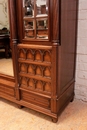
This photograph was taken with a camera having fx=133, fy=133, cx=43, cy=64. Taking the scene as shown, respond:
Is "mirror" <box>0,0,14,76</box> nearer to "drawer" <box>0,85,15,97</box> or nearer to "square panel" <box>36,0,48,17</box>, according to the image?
"drawer" <box>0,85,15,97</box>

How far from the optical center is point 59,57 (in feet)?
4.52

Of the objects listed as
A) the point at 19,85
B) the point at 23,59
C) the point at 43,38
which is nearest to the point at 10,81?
the point at 19,85

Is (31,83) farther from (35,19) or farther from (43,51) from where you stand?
(35,19)

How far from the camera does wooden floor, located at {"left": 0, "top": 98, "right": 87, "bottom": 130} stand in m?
1.47

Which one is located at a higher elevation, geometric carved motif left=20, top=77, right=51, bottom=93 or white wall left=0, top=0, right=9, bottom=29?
white wall left=0, top=0, right=9, bottom=29

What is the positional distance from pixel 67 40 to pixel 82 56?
0.43 meters

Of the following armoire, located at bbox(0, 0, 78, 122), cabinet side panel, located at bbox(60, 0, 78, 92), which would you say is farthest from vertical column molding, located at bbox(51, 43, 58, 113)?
cabinet side panel, located at bbox(60, 0, 78, 92)

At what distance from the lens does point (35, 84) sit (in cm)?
158

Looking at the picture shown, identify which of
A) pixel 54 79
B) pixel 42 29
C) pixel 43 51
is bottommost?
pixel 54 79

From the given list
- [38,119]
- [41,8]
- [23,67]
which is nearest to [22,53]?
[23,67]

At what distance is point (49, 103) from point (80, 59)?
0.76 meters

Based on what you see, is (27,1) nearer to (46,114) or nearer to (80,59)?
(80,59)

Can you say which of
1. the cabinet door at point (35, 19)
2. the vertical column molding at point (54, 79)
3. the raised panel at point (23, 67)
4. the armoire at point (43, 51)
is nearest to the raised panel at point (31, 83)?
the armoire at point (43, 51)

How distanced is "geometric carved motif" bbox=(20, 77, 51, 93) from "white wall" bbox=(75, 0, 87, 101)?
62 centimetres
